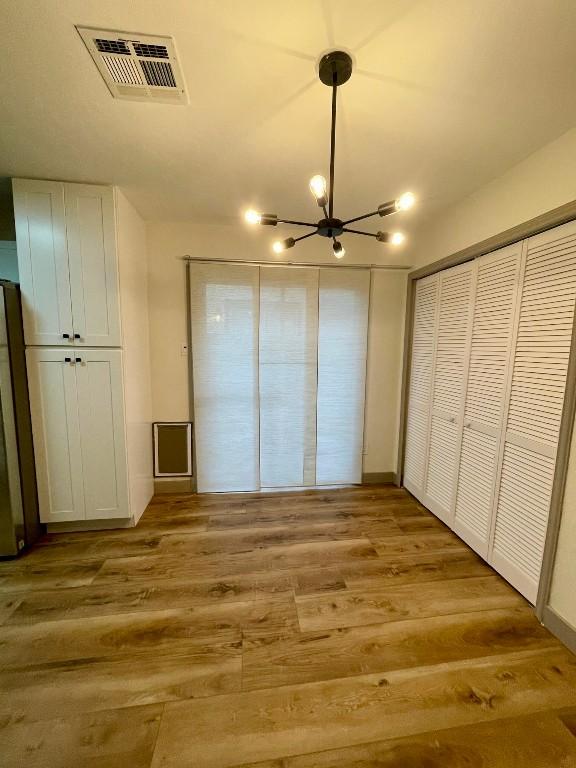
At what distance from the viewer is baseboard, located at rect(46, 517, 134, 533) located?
2328mm

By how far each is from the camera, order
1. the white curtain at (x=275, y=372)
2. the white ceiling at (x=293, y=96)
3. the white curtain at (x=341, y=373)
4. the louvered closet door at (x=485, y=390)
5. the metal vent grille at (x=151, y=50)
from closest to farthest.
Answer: the white ceiling at (x=293, y=96)
the metal vent grille at (x=151, y=50)
the louvered closet door at (x=485, y=390)
the white curtain at (x=275, y=372)
the white curtain at (x=341, y=373)

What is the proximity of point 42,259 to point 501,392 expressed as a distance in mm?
3295

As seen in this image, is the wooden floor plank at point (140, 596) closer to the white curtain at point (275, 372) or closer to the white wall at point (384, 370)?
the white curtain at point (275, 372)

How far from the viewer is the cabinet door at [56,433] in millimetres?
2139

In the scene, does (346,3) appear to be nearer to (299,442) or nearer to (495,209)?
(495,209)

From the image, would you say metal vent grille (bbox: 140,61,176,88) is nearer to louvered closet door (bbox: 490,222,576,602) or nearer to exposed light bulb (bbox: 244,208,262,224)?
exposed light bulb (bbox: 244,208,262,224)

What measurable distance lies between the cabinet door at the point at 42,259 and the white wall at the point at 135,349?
365 mm

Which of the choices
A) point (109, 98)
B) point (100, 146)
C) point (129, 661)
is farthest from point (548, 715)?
point (100, 146)

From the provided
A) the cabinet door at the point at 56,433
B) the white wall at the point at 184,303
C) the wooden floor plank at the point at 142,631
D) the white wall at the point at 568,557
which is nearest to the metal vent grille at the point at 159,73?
the white wall at the point at 184,303

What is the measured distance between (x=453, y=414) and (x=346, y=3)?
238 centimetres

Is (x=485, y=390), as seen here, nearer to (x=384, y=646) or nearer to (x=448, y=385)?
(x=448, y=385)

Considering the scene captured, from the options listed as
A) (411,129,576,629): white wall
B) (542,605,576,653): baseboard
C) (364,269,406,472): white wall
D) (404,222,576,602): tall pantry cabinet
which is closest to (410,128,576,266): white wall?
(411,129,576,629): white wall

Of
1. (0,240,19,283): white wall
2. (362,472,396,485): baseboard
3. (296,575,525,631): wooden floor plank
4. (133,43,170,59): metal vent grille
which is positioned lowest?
(296,575,525,631): wooden floor plank

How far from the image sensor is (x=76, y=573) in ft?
6.36
